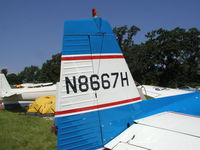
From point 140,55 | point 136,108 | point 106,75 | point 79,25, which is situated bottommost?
point 136,108

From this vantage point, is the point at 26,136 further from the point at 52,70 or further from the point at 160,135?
the point at 52,70

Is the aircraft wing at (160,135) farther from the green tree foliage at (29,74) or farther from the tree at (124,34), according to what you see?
the green tree foliage at (29,74)

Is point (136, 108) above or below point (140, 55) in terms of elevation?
below

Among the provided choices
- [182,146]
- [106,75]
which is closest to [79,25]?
[106,75]

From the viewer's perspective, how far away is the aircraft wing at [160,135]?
1792mm

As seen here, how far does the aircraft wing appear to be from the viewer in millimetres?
1792

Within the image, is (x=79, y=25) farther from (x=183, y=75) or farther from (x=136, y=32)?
(x=136, y=32)

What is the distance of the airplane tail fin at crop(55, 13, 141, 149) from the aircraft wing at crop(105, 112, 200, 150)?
18 cm

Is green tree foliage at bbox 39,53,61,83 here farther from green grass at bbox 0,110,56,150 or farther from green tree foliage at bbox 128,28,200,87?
green grass at bbox 0,110,56,150

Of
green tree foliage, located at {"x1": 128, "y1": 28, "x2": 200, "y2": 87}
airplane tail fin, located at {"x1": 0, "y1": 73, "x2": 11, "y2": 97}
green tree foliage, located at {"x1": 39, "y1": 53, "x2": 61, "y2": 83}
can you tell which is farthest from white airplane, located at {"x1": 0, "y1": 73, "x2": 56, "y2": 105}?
green tree foliage, located at {"x1": 39, "y1": 53, "x2": 61, "y2": 83}

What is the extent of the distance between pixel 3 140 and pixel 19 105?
7.03m

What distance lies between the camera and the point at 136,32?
1933 inches

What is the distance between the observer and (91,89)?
216 cm

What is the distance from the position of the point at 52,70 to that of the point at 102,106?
2171 inches
